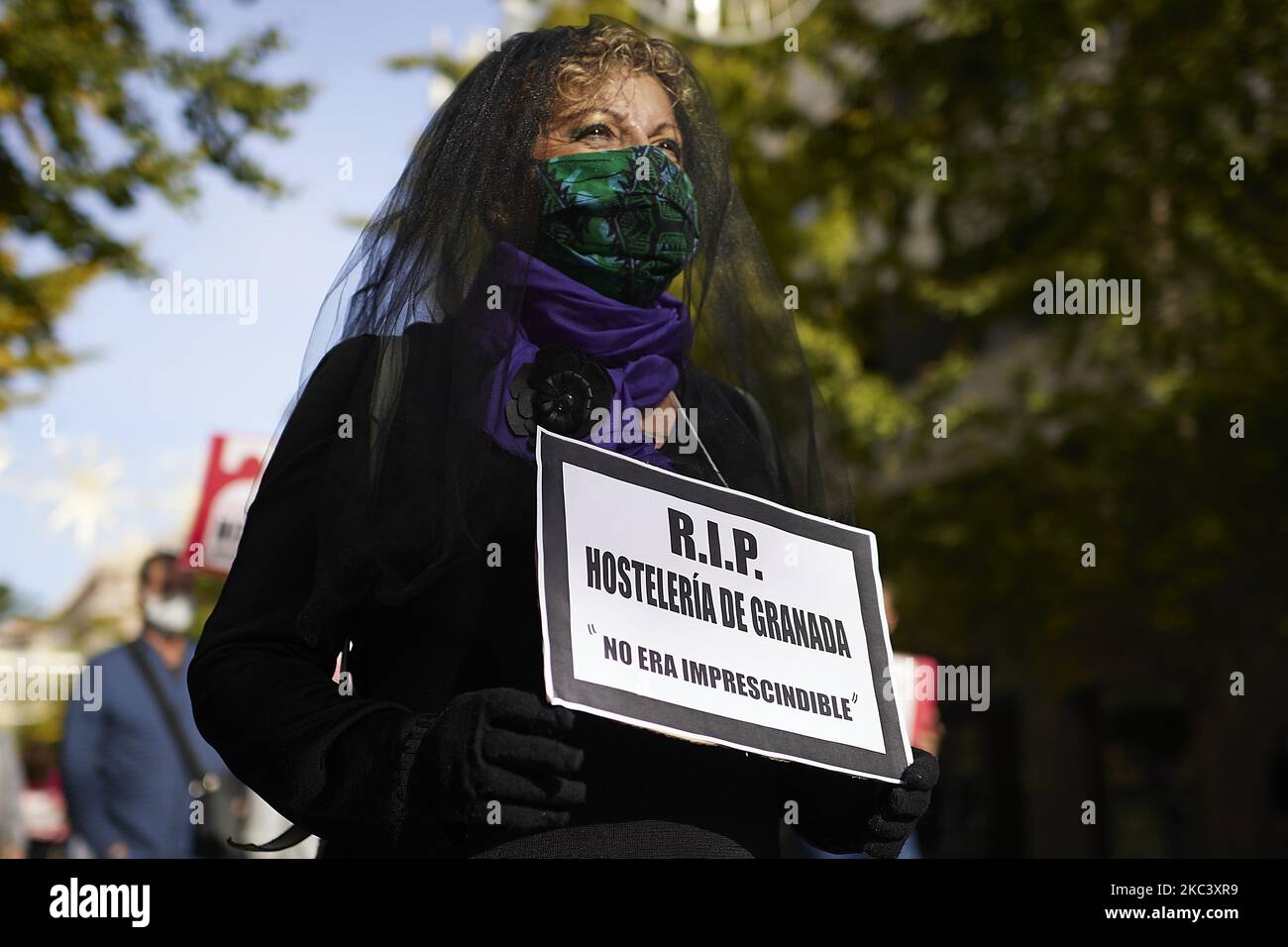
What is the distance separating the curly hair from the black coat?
0.56 m

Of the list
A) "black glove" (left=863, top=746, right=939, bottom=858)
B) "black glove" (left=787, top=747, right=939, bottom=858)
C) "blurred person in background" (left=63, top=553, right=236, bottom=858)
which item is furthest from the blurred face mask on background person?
"black glove" (left=863, top=746, right=939, bottom=858)

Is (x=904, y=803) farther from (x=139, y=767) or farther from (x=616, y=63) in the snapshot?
(x=139, y=767)

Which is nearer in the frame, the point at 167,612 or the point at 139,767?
the point at 139,767

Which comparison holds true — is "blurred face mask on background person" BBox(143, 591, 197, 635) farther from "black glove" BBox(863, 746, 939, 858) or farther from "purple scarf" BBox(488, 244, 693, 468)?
"black glove" BBox(863, 746, 939, 858)

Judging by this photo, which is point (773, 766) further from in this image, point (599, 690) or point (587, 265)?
point (587, 265)

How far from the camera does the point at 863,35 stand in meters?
11.2

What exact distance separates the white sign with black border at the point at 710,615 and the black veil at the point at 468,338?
0.16 metres

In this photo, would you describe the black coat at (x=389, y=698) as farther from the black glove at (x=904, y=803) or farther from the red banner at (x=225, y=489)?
the red banner at (x=225, y=489)

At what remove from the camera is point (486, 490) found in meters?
1.87

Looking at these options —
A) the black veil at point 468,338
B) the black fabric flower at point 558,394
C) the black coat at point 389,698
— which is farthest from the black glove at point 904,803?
the black fabric flower at point 558,394

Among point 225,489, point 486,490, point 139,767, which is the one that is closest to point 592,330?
point 486,490

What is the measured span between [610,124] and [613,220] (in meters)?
0.16
